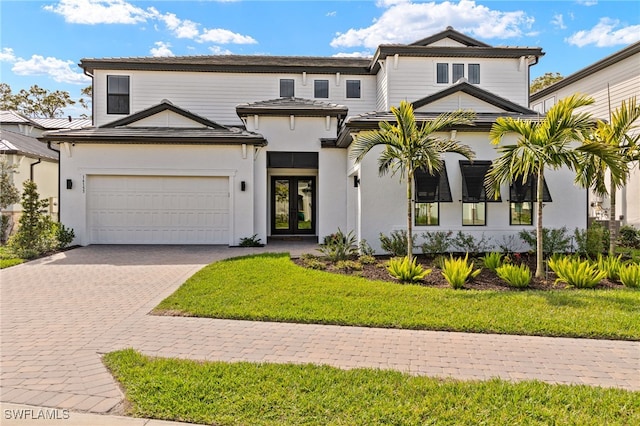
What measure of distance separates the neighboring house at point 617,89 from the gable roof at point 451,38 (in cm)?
603

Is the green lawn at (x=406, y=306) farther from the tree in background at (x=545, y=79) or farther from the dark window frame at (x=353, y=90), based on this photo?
the tree in background at (x=545, y=79)

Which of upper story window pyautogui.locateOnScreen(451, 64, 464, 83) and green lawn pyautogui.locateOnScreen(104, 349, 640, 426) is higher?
upper story window pyautogui.locateOnScreen(451, 64, 464, 83)

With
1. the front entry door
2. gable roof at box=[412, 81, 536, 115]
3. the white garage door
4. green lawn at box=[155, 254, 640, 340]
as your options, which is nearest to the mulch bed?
green lawn at box=[155, 254, 640, 340]

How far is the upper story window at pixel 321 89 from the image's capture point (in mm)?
20078

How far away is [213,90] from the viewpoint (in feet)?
64.8

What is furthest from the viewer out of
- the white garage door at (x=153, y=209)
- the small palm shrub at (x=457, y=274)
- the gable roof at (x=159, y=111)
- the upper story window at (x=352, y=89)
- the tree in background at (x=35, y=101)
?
the tree in background at (x=35, y=101)

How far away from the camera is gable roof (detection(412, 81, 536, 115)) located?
1441 centimetres

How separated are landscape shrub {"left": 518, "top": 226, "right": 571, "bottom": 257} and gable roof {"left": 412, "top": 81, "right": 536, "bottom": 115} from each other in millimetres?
4810

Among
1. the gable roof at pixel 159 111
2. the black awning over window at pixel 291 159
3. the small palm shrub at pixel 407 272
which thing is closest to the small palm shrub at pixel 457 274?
the small palm shrub at pixel 407 272

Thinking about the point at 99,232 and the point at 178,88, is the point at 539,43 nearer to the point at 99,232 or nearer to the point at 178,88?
the point at 178,88

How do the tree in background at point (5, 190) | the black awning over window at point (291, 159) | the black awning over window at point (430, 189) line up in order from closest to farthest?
the black awning over window at point (430, 189) → the tree in background at point (5, 190) → the black awning over window at point (291, 159)

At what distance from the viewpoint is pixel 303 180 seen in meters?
18.3

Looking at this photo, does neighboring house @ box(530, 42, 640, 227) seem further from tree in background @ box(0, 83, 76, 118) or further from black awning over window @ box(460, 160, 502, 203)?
tree in background @ box(0, 83, 76, 118)
